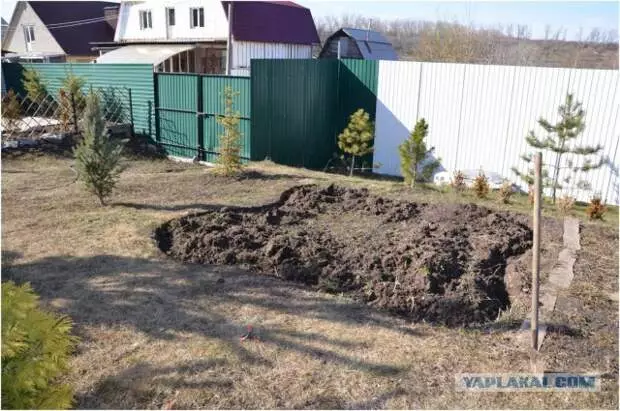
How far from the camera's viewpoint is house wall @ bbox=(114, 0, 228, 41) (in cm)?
2159

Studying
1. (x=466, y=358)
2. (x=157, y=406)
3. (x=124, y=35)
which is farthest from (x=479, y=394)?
(x=124, y=35)

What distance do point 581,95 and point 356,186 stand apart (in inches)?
190

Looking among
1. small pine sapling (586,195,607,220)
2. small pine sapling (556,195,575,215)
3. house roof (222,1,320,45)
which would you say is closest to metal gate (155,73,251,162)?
small pine sapling (556,195,575,215)

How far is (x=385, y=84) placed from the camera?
1158 cm

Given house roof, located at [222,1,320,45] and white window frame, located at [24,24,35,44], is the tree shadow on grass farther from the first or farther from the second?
white window frame, located at [24,24,35,44]

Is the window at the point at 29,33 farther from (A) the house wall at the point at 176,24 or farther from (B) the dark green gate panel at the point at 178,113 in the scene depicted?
(B) the dark green gate panel at the point at 178,113

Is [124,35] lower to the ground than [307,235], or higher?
higher

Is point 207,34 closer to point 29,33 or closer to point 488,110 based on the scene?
point 488,110

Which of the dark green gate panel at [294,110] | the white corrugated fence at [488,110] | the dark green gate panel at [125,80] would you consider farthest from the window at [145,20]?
the white corrugated fence at [488,110]

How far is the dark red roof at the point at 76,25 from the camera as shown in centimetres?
2969

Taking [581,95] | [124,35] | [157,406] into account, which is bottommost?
[157,406]

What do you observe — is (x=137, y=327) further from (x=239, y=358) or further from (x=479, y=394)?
(x=479, y=394)

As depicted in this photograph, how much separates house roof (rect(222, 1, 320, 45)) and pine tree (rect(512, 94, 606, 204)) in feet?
45.8

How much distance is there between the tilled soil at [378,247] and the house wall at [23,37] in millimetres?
27682
